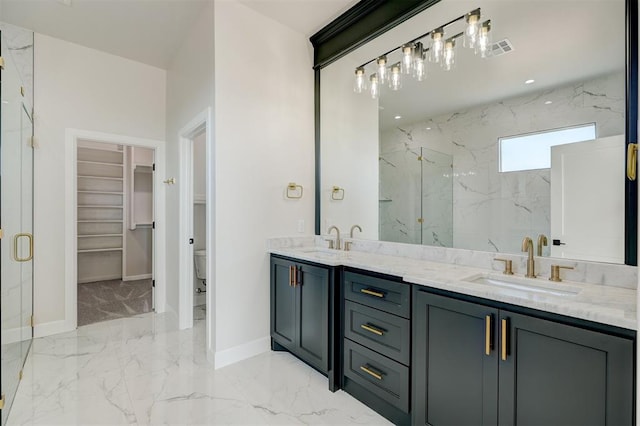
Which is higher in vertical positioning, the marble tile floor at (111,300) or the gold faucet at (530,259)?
the gold faucet at (530,259)

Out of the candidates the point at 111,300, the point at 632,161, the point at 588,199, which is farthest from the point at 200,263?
the point at 632,161

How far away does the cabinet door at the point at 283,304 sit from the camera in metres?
2.54

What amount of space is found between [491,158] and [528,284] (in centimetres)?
91

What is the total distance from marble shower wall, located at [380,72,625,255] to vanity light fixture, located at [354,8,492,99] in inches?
14.9

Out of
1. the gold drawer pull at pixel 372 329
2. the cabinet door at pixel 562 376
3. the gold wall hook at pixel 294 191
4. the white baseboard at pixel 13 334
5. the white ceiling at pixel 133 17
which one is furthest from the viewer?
the gold wall hook at pixel 294 191

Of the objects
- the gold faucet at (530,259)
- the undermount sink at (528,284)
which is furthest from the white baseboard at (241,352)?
the gold faucet at (530,259)

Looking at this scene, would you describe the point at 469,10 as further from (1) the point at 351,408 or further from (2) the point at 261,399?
(2) the point at 261,399

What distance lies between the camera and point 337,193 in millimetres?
3080

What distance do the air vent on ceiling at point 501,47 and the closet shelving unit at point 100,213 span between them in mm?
5941

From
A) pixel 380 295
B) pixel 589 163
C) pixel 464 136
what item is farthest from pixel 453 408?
pixel 464 136

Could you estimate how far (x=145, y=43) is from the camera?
10.7 feet

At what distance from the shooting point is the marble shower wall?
1.61m

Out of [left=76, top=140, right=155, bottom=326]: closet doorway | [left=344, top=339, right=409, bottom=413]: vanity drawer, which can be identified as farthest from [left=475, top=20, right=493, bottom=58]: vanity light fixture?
[left=76, top=140, right=155, bottom=326]: closet doorway

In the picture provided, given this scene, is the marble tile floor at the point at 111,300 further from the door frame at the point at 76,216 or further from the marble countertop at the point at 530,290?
the marble countertop at the point at 530,290
